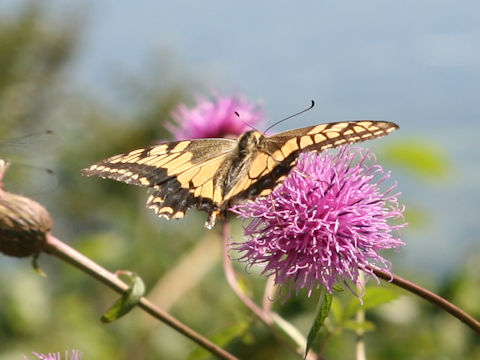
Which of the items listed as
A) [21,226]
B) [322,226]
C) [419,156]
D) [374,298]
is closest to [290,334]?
[374,298]

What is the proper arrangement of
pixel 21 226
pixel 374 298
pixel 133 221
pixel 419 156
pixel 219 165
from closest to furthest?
pixel 374 298, pixel 21 226, pixel 219 165, pixel 419 156, pixel 133 221

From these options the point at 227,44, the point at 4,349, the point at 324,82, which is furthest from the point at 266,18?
the point at 4,349

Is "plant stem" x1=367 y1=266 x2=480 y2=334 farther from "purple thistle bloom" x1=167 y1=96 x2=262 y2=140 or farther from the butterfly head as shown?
"purple thistle bloom" x1=167 y1=96 x2=262 y2=140

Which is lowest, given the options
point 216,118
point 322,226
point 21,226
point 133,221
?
point 133,221

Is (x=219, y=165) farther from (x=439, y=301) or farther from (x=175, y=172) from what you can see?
(x=439, y=301)

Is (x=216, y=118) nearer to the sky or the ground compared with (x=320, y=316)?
nearer to the ground

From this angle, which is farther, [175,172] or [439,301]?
[175,172]

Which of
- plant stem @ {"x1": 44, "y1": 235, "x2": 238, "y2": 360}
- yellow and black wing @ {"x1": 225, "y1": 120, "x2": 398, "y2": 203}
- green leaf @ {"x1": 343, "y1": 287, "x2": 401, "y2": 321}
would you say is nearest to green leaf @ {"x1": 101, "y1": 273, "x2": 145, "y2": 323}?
plant stem @ {"x1": 44, "y1": 235, "x2": 238, "y2": 360}
